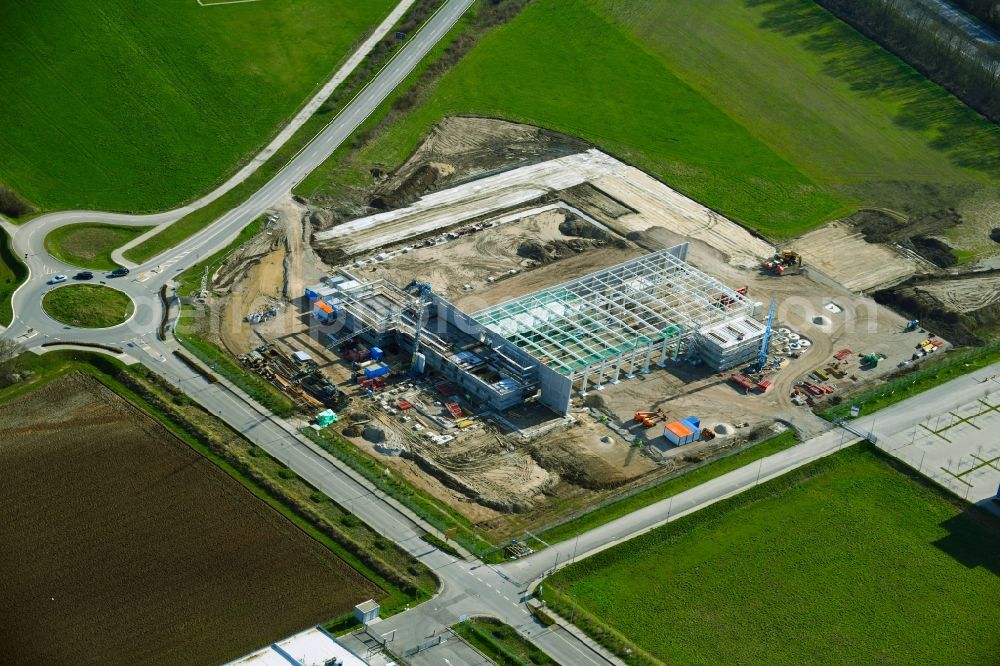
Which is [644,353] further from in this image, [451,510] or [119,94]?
[119,94]

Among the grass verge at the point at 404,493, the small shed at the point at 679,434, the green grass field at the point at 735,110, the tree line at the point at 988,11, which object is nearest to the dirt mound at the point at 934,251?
the green grass field at the point at 735,110

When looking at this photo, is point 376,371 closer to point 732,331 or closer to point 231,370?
point 231,370

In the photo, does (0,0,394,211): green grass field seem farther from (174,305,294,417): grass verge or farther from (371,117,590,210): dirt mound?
(174,305,294,417): grass verge

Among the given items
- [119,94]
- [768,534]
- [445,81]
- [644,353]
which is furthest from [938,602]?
[119,94]

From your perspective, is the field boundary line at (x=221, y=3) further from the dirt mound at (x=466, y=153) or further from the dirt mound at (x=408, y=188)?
the dirt mound at (x=408, y=188)

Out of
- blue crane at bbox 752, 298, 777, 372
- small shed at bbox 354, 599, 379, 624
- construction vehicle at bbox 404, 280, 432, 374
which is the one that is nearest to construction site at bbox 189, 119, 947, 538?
construction vehicle at bbox 404, 280, 432, 374
